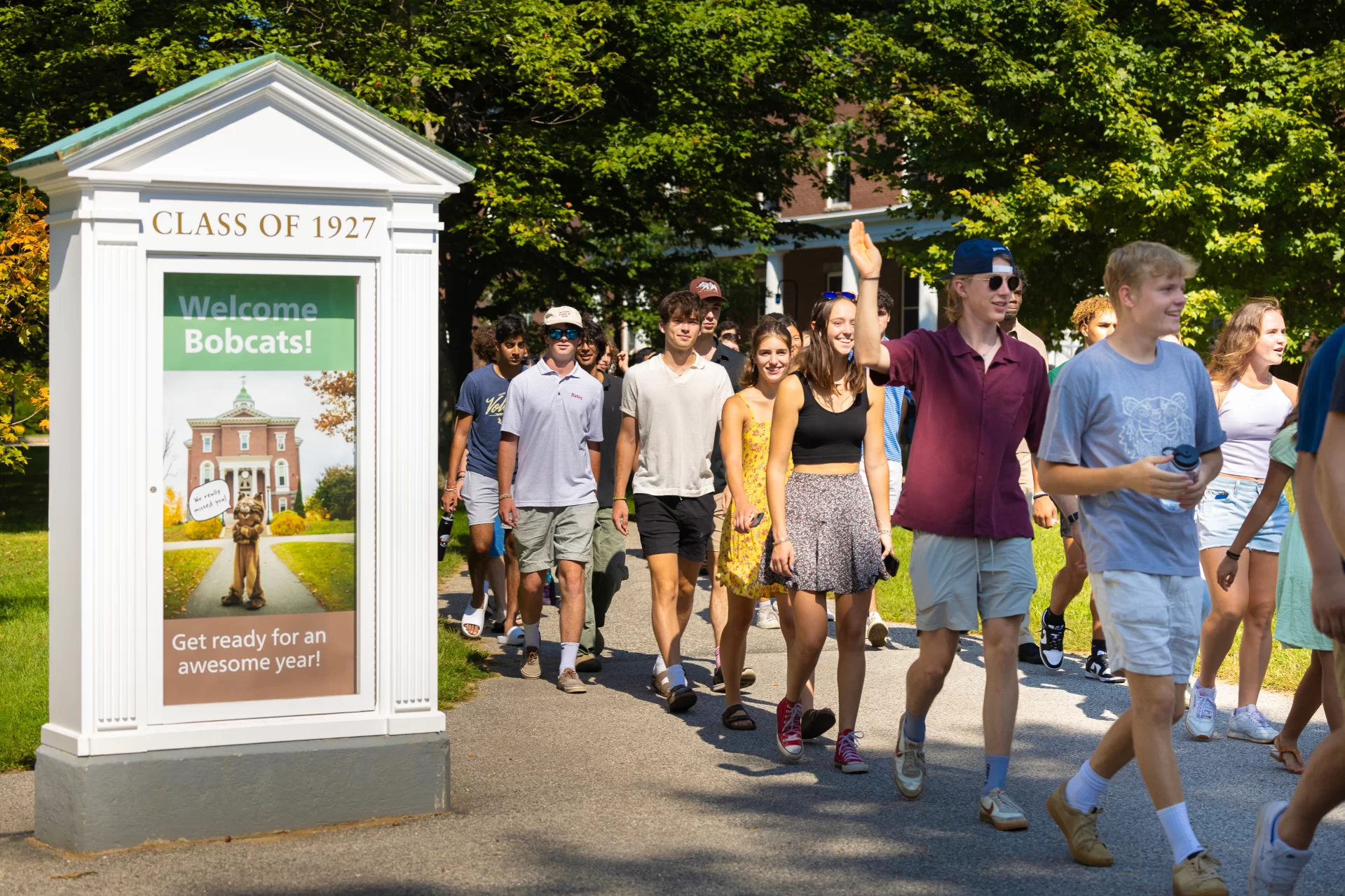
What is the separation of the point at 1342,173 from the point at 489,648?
50.9 ft

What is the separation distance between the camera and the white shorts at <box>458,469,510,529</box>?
30.9 ft

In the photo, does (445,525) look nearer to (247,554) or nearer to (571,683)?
(571,683)

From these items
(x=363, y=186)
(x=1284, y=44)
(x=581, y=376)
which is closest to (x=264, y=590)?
(x=363, y=186)

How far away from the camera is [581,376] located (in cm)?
826

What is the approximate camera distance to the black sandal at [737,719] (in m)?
6.69

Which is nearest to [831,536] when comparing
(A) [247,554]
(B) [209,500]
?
(A) [247,554]

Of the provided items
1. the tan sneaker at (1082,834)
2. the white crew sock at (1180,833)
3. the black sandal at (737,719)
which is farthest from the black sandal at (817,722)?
the white crew sock at (1180,833)

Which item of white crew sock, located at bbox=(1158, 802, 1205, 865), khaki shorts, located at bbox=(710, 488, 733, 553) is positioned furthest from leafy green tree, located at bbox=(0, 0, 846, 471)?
white crew sock, located at bbox=(1158, 802, 1205, 865)

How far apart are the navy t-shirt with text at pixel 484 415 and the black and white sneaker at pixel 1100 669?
3823 mm

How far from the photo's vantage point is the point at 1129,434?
4.54 meters

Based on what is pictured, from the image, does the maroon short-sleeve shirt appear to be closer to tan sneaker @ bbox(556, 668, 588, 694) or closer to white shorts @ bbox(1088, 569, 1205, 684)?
white shorts @ bbox(1088, 569, 1205, 684)

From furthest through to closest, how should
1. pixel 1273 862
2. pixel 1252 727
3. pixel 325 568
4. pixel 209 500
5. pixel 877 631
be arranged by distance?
pixel 877 631
pixel 1252 727
pixel 325 568
pixel 209 500
pixel 1273 862

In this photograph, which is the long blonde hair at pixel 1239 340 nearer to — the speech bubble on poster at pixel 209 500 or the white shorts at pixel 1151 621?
the white shorts at pixel 1151 621

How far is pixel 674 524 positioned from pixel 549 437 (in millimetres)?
973
